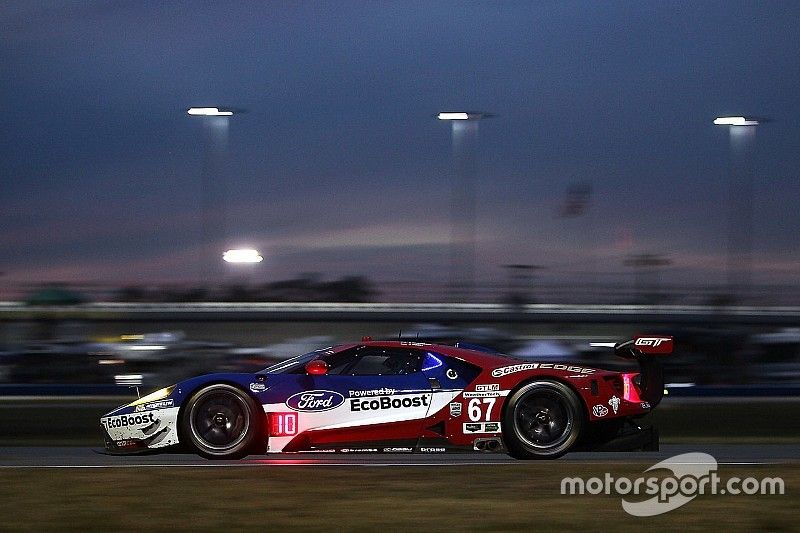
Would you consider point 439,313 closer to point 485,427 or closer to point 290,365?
point 290,365

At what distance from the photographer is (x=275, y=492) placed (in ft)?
25.8

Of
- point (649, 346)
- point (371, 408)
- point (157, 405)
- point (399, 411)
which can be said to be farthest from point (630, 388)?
point (157, 405)

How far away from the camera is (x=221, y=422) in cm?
978

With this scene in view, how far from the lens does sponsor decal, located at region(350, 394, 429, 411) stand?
9.69 m

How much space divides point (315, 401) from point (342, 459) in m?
0.69

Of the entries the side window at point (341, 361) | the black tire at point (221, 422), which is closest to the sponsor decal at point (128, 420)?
the black tire at point (221, 422)

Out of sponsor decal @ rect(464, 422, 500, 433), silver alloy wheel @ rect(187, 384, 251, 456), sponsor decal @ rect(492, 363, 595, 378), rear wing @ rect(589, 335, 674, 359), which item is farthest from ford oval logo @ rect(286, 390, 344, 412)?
rear wing @ rect(589, 335, 674, 359)

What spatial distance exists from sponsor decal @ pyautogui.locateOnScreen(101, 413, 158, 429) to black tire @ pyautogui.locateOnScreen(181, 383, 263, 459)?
0.28 metres

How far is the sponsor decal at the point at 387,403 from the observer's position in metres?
9.69

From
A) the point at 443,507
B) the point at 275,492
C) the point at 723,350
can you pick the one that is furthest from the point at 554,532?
the point at 723,350

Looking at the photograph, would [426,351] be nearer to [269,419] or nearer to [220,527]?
[269,419]

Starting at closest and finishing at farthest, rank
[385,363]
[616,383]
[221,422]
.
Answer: [221,422]
[616,383]
[385,363]

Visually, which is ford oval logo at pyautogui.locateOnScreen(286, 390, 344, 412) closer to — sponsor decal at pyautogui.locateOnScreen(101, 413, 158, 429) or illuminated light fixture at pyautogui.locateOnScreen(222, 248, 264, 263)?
sponsor decal at pyautogui.locateOnScreen(101, 413, 158, 429)

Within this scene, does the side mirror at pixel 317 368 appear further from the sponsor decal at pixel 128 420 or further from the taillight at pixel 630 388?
the taillight at pixel 630 388
